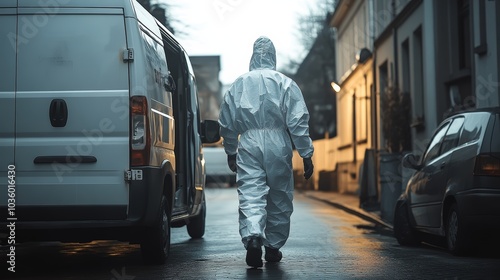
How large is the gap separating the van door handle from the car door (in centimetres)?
417

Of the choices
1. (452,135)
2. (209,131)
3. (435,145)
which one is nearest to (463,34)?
(435,145)

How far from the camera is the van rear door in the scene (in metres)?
8.00

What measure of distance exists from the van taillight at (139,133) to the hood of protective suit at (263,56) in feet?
4.77

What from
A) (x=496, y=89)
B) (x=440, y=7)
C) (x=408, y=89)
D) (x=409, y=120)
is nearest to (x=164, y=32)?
(x=496, y=89)

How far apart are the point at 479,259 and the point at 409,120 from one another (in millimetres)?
12205

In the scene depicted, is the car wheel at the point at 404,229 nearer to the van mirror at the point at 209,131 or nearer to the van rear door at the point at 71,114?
the van mirror at the point at 209,131

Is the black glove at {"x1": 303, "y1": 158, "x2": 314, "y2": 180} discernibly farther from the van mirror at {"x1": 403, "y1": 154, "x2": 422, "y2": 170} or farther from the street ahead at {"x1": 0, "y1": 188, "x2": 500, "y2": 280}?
the van mirror at {"x1": 403, "y1": 154, "x2": 422, "y2": 170}

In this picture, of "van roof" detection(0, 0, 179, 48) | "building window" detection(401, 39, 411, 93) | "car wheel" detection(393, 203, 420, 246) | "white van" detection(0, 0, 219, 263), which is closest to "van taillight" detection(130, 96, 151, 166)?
"white van" detection(0, 0, 219, 263)

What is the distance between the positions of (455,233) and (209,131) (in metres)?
3.64

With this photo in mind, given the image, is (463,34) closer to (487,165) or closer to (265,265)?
(487,165)

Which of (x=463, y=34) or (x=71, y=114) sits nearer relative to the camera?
(x=71, y=114)

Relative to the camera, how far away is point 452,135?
10.6 meters

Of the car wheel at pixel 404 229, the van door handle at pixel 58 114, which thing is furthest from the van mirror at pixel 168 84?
the car wheel at pixel 404 229

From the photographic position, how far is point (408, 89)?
75.9ft
